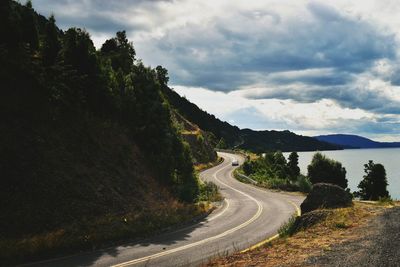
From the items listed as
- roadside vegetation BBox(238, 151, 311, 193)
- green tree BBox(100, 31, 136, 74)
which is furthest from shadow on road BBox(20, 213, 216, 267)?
roadside vegetation BBox(238, 151, 311, 193)

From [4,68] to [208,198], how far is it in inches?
874

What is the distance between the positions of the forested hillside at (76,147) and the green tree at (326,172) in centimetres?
3975

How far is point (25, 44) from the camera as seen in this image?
27312mm

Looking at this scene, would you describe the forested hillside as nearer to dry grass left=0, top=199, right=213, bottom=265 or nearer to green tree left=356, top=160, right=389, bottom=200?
dry grass left=0, top=199, right=213, bottom=265

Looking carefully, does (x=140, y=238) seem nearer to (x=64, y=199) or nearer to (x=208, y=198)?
(x=64, y=199)

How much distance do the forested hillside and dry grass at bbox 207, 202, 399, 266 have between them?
814 centimetres

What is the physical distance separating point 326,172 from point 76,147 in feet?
178

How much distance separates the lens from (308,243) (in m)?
15.6

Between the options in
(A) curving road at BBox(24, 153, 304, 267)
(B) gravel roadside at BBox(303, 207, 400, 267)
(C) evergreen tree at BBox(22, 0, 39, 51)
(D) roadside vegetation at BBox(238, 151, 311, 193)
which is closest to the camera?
(B) gravel roadside at BBox(303, 207, 400, 267)

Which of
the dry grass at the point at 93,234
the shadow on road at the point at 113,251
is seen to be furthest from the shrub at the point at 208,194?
the shadow on road at the point at 113,251

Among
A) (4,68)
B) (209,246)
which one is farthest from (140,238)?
(4,68)

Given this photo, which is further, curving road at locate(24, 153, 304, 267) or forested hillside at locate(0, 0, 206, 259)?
forested hillside at locate(0, 0, 206, 259)

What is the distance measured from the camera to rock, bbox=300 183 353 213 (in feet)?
70.9

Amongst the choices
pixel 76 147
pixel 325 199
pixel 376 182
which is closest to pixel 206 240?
pixel 325 199
